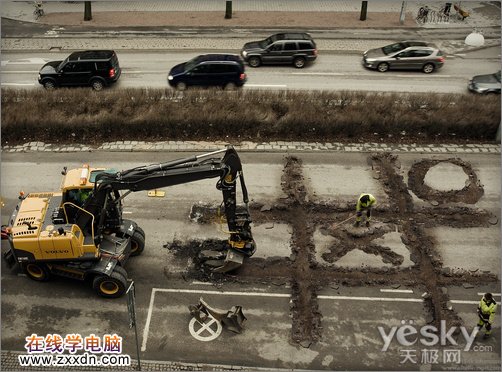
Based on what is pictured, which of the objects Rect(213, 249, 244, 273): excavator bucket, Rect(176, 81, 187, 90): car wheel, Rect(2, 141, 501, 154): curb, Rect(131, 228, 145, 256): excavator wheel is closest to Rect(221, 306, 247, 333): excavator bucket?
Rect(213, 249, 244, 273): excavator bucket

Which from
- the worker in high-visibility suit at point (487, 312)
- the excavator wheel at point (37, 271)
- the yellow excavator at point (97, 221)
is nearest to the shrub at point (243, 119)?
the yellow excavator at point (97, 221)

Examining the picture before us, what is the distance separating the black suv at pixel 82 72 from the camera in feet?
88.6

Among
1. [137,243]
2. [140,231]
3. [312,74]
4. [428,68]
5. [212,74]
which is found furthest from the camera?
[428,68]

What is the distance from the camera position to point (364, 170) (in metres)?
21.9

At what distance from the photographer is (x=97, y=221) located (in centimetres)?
1582

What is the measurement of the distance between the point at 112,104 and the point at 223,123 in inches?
208

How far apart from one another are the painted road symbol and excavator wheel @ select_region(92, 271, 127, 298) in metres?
2.37

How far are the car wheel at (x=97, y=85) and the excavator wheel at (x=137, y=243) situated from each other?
1265cm

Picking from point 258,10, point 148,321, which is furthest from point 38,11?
point 148,321

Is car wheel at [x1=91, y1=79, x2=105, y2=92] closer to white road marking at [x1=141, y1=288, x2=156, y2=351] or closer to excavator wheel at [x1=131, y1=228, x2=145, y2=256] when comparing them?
excavator wheel at [x1=131, y1=228, x2=145, y2=256]

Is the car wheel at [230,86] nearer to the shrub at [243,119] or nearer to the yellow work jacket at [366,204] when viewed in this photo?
the shrub at [243,119]

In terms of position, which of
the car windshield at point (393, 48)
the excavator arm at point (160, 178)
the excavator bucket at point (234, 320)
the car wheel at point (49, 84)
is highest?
the car windshield at point (393, 48)

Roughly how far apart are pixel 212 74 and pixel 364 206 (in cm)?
1217

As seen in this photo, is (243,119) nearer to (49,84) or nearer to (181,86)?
(181,86)
